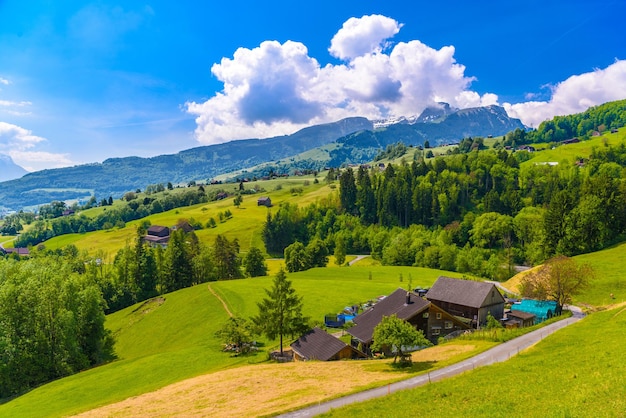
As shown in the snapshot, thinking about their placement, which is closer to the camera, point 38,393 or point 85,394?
point 85,394

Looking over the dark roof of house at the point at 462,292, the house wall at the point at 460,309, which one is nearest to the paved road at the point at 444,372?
the dark roof of house at the point at 462,292

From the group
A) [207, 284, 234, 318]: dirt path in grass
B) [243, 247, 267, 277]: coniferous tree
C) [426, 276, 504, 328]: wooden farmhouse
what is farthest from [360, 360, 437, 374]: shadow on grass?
[243, 247, 267, 277]: coniferous tree

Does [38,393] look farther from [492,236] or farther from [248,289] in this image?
[492,236]

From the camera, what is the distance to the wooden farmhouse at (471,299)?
67938 mm

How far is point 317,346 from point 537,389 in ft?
110

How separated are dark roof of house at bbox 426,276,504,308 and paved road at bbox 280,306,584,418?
1527 centimetres

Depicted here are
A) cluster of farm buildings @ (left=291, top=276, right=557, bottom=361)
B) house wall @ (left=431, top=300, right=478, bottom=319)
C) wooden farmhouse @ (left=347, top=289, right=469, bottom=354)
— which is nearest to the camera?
cluster of farm buildings @ (left=291, top=276, right=557, bottom=361)

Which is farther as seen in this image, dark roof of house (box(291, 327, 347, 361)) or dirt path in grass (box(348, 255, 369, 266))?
dirt path in grass (box(348, 255, 369, 266))

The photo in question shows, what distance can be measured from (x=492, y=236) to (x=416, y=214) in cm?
3924

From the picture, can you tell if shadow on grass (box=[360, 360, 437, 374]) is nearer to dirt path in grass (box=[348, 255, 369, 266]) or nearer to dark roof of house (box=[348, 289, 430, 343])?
dark roof of house (box=[348, 289, 430, 343])

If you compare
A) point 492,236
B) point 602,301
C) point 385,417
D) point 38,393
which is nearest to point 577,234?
point 492,236

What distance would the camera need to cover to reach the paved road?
31281 mm

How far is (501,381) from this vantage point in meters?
28.9

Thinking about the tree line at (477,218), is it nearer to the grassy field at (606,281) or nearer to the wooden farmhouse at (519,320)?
the grassy field at (606,281)
